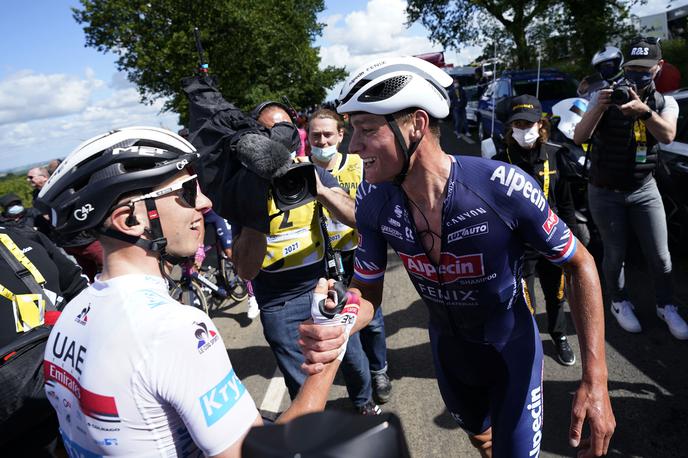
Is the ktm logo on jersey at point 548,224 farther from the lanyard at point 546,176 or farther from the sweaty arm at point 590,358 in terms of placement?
the lanyard at point 546,176

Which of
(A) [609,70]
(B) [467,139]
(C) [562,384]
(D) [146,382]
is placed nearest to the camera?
(D) [146,382]

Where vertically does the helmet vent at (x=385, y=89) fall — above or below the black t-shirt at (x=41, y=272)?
above

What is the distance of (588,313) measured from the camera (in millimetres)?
1947

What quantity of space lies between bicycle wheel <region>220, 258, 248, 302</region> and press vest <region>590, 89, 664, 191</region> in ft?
16.2

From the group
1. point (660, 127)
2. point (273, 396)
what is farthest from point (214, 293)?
point (660, 127)

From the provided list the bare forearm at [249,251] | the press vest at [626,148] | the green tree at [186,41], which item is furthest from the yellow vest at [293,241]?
the green tree at [186,41]

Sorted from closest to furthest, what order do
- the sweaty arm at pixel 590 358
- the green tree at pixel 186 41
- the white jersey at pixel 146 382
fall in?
the white jersey at pixel 146 382 → the sweaty arm at pixel 590 358 → the green tree at pixel 186 41

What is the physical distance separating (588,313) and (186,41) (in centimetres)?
2206

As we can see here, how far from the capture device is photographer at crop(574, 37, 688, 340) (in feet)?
11.9

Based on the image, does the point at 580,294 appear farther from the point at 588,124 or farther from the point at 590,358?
the point at 588,124

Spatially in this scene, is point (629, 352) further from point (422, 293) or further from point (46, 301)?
point (46, 301)

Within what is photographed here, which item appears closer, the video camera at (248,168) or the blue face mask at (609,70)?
the video camera at (248,168)

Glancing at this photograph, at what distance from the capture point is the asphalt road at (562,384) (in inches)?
119

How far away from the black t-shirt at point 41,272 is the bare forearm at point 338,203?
198cm
